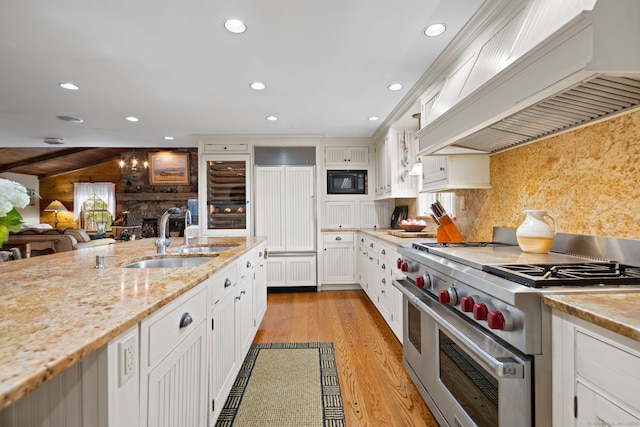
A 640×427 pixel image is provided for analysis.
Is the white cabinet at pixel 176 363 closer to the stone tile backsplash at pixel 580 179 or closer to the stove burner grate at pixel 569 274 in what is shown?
the stove burner grate at pixel 569 274

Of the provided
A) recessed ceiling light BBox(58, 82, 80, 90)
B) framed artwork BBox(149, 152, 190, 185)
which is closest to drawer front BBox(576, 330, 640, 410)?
recessed ceiling light BBox(58, 82, 80, 90)

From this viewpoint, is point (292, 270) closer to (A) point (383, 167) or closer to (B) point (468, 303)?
(A) point (383, 167)

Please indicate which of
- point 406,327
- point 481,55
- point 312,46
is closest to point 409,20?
point 481,55

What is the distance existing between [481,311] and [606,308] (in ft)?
1.24

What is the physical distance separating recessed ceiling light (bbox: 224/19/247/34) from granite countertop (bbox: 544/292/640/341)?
2.06m

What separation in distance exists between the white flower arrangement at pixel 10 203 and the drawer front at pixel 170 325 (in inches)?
17.1

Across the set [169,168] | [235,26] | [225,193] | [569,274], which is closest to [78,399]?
[569,274]

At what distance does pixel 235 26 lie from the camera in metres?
1.88

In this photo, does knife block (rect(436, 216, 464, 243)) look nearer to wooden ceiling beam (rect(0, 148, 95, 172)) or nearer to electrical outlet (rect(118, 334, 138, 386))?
electrical outlet (rect(118, 334, 138, 386))

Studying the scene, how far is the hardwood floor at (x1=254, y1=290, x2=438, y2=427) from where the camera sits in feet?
5.70

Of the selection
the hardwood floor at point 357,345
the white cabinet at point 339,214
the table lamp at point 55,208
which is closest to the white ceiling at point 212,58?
the white cabinet at point 339,214

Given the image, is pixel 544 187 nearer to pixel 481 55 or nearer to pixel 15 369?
pixel 481 55

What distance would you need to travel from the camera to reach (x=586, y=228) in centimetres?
143

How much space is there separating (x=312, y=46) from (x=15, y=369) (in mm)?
2200
